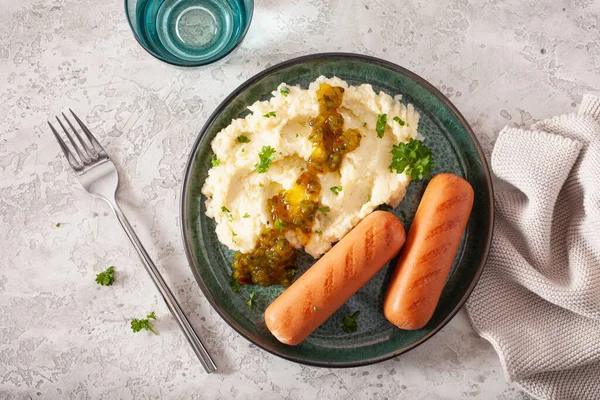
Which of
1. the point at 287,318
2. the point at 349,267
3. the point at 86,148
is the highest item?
the point at 86,148

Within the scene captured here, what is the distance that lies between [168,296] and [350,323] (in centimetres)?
121

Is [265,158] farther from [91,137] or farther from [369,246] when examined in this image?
[91,137]

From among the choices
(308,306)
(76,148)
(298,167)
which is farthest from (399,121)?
(76,148)

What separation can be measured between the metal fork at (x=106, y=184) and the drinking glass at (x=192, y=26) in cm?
79

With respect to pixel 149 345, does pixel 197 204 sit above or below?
above

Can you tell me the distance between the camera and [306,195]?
3.22m

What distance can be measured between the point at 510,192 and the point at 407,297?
1.10 metres

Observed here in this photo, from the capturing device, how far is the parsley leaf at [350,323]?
3393 millimetres

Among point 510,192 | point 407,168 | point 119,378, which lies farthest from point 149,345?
point 510,192

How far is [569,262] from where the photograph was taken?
11.3 ft

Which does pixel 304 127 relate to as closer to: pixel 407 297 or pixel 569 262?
pixel 407 297

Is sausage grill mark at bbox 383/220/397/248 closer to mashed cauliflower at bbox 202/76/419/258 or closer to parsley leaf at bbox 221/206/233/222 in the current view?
mashed cauliflower at bbox 202/76/419/258

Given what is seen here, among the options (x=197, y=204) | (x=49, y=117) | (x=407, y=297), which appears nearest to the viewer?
(x=407, y=297)

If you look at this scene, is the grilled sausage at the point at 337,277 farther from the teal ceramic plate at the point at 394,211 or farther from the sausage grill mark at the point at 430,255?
the teal ceramic plate at the point at 394,211
